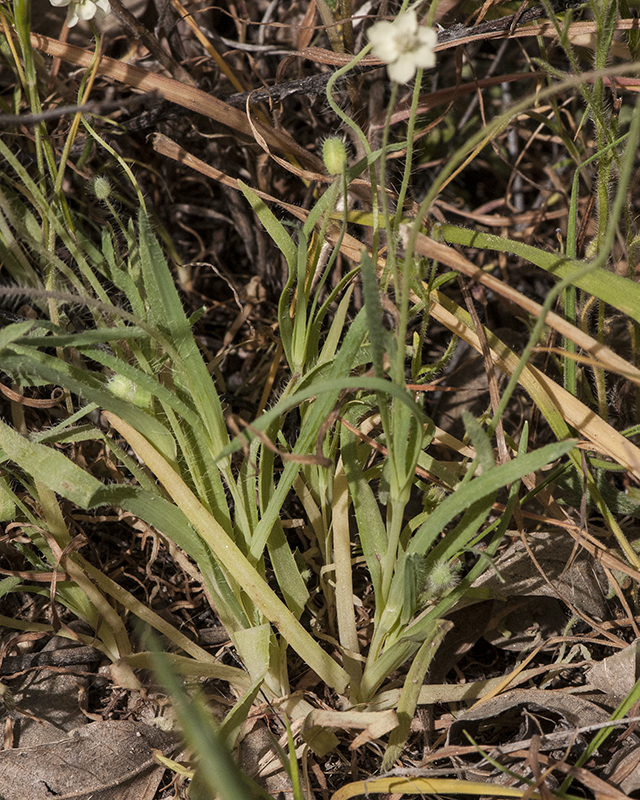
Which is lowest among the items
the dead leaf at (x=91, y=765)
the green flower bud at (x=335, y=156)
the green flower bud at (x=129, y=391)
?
the dead leaf at (x=91, y=765)

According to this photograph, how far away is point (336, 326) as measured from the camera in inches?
36.5

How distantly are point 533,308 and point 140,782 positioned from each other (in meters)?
0.82

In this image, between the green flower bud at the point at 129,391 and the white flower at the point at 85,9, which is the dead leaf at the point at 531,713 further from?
the white flower at the point at 85,9

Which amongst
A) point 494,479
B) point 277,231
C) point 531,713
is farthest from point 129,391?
point 531,713

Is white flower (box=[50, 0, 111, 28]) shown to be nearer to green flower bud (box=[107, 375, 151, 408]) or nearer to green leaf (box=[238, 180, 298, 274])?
green leaf (box=[238, 180, 298, 274])

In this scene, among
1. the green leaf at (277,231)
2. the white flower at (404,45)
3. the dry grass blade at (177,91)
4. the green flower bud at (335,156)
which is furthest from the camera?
the dry grass blade at (177,91)

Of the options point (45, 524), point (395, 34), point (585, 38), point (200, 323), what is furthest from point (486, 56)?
point (45, 524)

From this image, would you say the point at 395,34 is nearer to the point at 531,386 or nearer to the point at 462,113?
the point at 531,386

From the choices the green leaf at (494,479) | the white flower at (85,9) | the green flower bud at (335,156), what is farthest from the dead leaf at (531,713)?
the white flower at (85,9)

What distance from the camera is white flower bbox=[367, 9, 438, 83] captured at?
0.63 m

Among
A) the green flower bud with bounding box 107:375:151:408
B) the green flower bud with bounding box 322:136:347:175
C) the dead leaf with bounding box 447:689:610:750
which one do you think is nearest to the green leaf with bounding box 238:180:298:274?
the green flower bud with bounding box 322:136:347:175

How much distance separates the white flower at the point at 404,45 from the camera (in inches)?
24.9

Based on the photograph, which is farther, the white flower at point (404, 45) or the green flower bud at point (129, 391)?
the green flower bud at point (129, 391)

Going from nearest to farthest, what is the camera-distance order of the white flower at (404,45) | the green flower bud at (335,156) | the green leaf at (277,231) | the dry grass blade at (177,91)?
1. the white flower at (404,45)
2. the green flower bud at (335,156)
3. the green leaf at (277,231)
4. the dry grass blade at (177,91)
